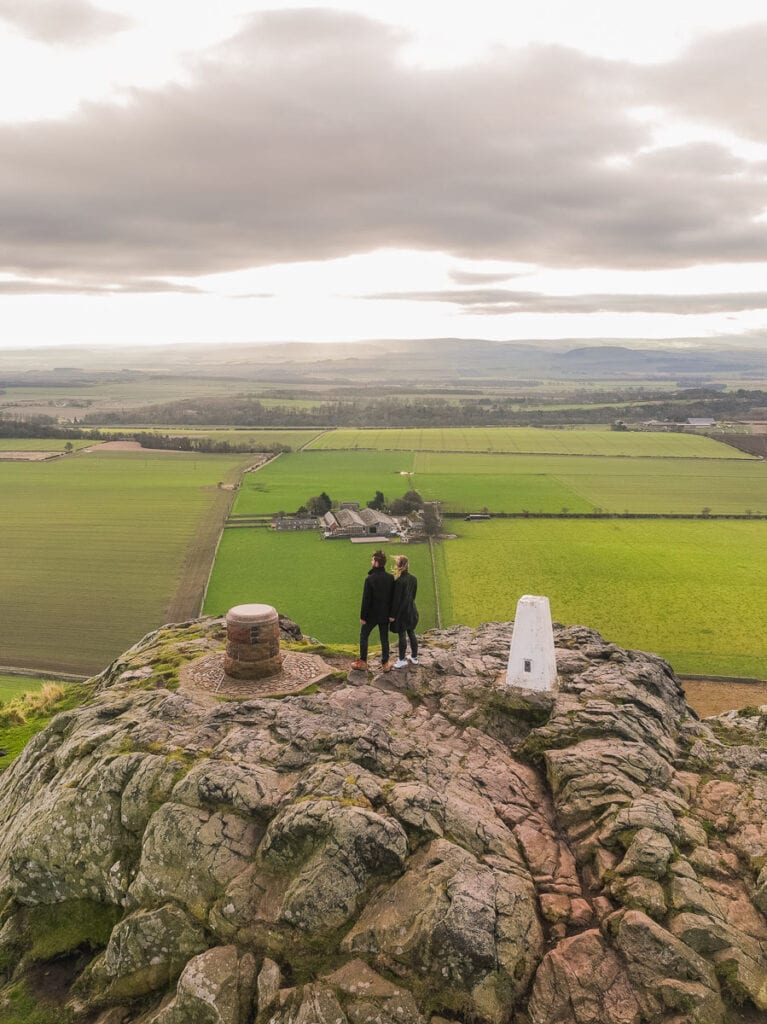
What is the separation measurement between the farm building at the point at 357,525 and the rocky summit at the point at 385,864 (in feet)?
161

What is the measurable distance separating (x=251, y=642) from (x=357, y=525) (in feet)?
162

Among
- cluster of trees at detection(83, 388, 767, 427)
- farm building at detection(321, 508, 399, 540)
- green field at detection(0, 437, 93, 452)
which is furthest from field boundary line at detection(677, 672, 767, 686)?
cluster of trees at detection(83, 388, 767, 427)

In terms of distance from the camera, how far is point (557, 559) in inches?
2308

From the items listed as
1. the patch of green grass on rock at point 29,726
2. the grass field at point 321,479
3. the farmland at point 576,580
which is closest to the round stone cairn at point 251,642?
the patch of green grass on rock at point 29,726

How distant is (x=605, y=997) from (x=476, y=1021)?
211 centimetres

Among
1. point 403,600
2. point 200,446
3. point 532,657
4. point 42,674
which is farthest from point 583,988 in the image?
point 200,446

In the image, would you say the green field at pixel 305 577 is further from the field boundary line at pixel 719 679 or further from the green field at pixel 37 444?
Result: the green field at pixel 37 444

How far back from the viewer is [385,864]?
11.9m

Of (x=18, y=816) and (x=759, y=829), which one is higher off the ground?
(x=759, y=829)

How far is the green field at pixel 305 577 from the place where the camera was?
149ft

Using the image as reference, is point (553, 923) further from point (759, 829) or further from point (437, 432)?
point (437, 432)

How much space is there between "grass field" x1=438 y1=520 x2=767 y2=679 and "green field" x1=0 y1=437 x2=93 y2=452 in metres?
90.6

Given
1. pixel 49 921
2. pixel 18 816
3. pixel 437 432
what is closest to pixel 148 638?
pixel 18 816

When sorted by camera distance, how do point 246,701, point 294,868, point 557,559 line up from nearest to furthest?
point 294,868
point 246,701
point 557,559
